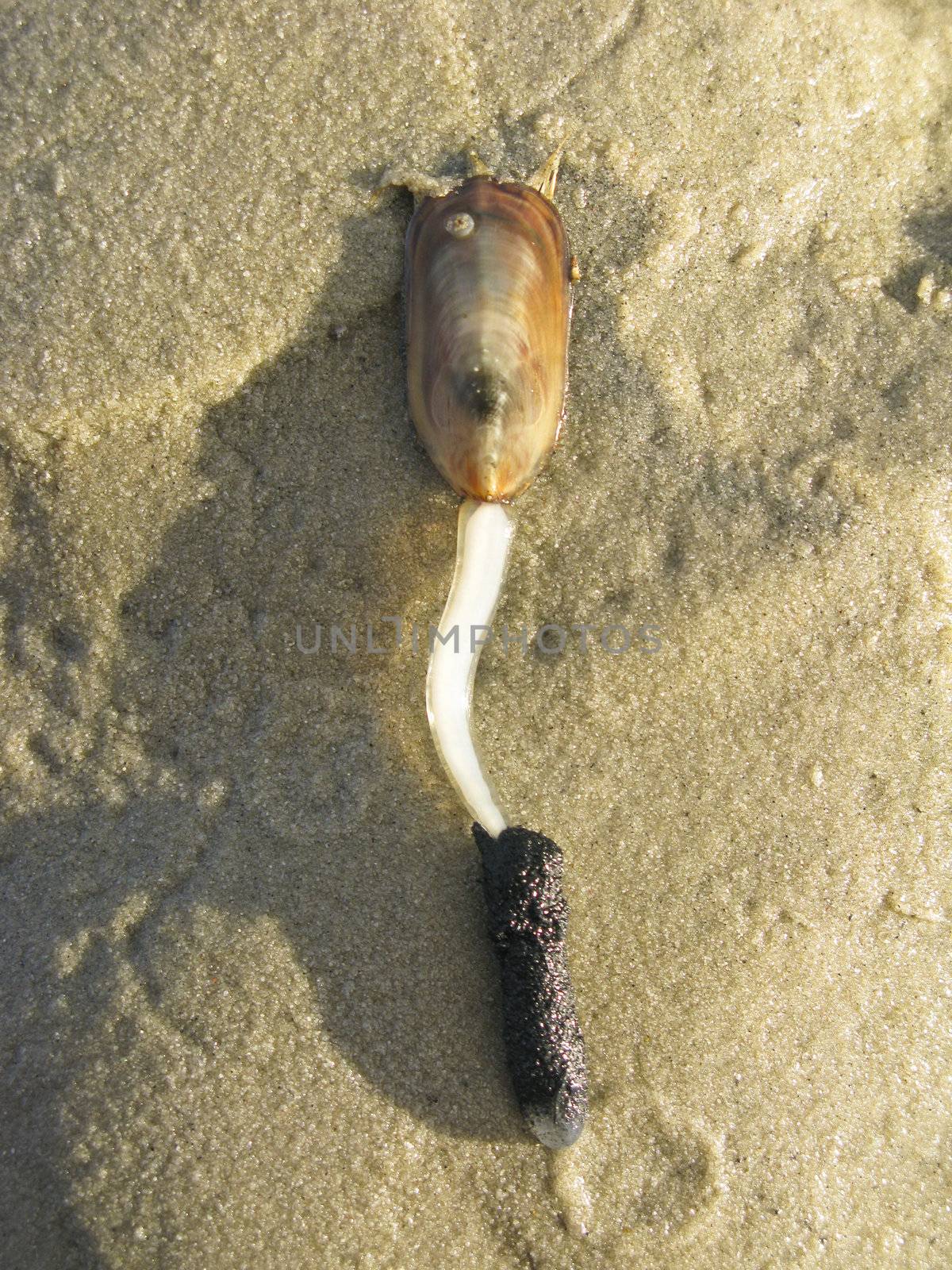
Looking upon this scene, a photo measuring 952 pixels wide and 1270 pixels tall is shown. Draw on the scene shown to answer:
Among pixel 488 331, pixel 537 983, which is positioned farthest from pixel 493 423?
pixel 537 983

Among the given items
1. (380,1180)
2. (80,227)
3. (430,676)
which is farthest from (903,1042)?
(80,227)

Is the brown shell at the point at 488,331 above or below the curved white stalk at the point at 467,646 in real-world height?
above

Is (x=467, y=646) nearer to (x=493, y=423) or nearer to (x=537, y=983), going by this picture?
(x=493, y=423)

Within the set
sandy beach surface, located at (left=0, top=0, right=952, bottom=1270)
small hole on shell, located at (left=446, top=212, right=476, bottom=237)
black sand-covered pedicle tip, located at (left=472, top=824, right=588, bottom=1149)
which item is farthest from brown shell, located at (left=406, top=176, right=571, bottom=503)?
black sand-covered pedicle tip, located at (left=472, top=824, right=588, bottom=1149)

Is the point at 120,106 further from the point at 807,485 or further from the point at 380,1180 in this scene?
the point at 380,1180

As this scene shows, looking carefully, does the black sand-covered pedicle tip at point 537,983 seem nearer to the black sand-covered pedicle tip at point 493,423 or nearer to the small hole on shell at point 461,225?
the black sand-covered pedicle tip at point 493,423

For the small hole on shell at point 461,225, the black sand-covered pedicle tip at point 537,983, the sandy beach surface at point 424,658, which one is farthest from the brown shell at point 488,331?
the black sand-covered pedicle tip at point 537,983

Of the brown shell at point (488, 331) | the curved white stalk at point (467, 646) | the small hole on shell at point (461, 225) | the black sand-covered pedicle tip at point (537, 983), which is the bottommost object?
the black sand-covered pedicle tip at point (537, 983)
